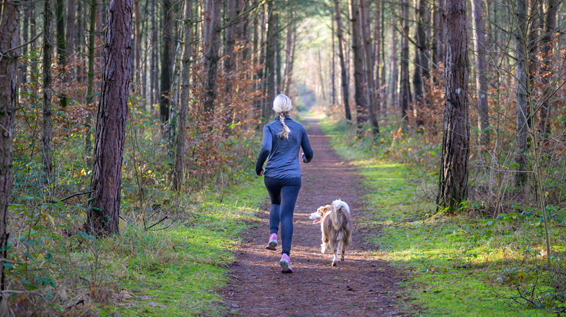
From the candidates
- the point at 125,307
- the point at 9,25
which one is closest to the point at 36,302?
the point at 125,307

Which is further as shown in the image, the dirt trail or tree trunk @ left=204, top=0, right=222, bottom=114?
tree trunk @ left=204, top=0, right=222, bottom=114

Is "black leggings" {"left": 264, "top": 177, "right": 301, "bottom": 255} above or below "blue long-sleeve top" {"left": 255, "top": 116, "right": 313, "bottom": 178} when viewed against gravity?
below

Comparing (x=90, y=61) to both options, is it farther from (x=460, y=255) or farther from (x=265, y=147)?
(x=460, y=255)

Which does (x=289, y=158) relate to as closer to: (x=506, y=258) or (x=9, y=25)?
(x=506, y=258)

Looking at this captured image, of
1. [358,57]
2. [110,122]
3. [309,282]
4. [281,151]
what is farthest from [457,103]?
[358,57]

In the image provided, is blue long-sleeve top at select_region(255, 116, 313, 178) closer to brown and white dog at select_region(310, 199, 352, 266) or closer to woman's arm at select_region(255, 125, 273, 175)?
woman's arm at select_region(255, 125, 273, 175)

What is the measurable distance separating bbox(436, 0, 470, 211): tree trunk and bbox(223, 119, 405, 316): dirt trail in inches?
76.3

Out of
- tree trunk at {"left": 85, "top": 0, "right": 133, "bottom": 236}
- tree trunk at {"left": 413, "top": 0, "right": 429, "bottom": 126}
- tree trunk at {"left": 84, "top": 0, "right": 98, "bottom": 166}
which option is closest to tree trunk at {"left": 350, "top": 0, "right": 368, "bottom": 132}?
tree trunk at {"left": 413, "top": 0, "right": 429, "bottom": 126}

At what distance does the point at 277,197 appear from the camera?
239 inches

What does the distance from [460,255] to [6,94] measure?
5670 millimetres

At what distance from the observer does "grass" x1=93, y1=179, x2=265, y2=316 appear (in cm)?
424

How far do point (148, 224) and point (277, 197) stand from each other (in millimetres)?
2305

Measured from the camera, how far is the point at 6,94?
3.24 m

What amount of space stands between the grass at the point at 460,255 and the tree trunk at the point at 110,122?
12.9 feet
